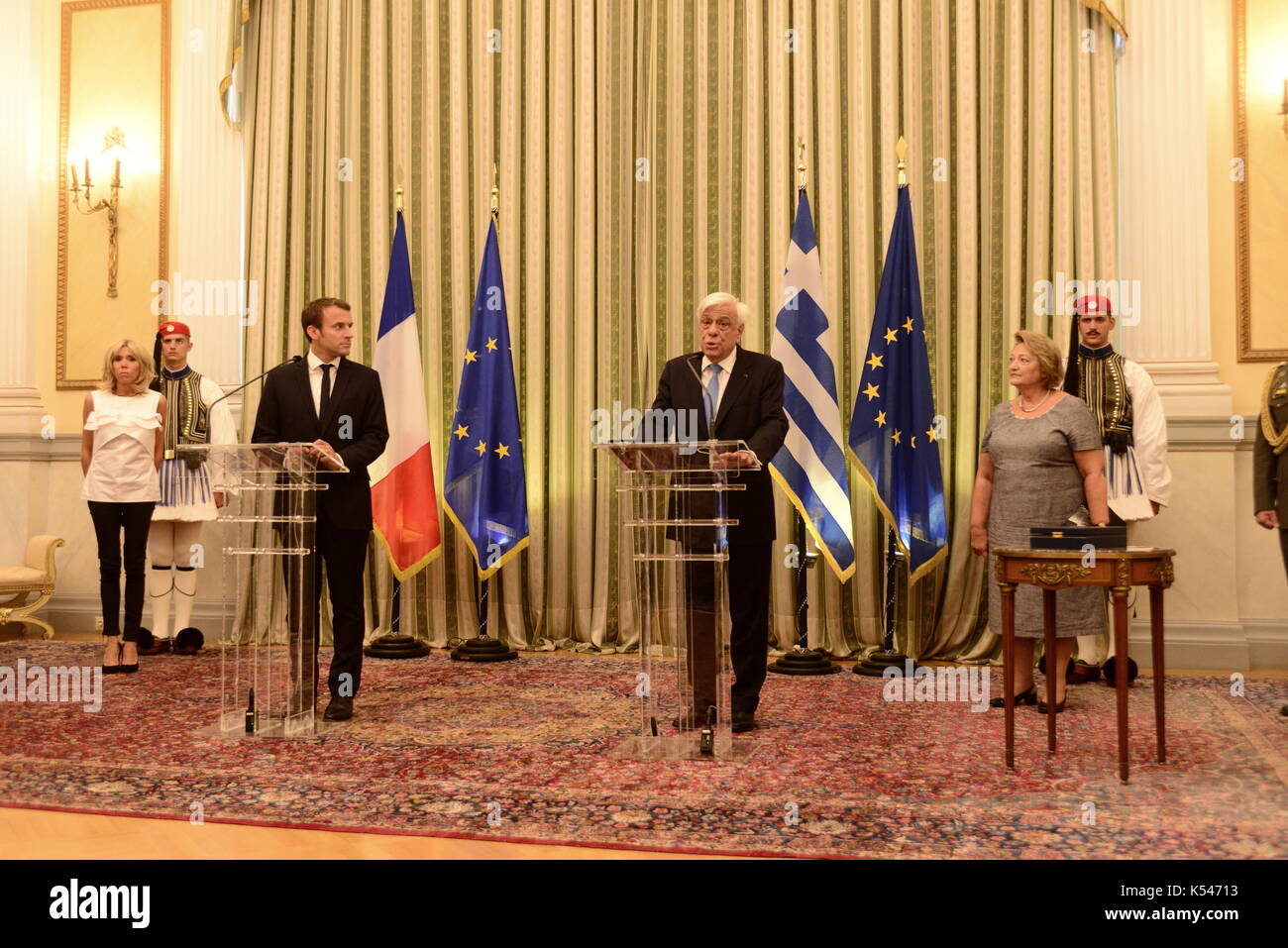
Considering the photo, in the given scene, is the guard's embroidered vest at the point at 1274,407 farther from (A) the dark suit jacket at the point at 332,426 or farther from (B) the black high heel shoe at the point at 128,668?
(B) the black high heel shoe at the point at 128,668

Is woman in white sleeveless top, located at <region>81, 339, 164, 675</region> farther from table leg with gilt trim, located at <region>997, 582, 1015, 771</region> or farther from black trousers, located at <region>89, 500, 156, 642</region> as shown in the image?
table leg with gilt trim, located at <region>997, 582, 1015, 771</region>

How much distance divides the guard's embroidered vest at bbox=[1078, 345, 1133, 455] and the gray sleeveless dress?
3.31 feet

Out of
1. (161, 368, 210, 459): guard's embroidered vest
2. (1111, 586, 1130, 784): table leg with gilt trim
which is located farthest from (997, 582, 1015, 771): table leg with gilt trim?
(161, 368, 210, 459): guard's embroidered vest

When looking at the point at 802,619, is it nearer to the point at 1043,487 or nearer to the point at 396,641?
the point at 1043,487

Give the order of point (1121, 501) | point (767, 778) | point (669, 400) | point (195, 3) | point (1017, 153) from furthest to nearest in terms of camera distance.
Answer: point (195, 3) → point (1017, 153) → point (1121, 501) → point (669, 400) → point (767, 778)

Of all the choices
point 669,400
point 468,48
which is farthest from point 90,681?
point 468,48

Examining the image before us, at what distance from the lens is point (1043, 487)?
442cm

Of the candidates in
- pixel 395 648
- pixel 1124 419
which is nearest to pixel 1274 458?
pixel 1124 419

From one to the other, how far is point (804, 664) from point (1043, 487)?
73.1 inches

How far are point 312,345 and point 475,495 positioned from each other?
2077 mm

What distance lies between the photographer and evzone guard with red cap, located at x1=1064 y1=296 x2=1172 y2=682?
209 inches

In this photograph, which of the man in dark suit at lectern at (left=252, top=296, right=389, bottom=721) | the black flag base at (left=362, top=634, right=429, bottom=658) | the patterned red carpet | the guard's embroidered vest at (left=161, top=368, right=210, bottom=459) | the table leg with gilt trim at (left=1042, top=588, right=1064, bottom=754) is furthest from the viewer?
the black flag base at (left=362, top=634, right=429, bottom=658)

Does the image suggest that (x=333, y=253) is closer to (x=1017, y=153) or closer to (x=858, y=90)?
(x=858, y=90)

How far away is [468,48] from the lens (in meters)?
7.03
